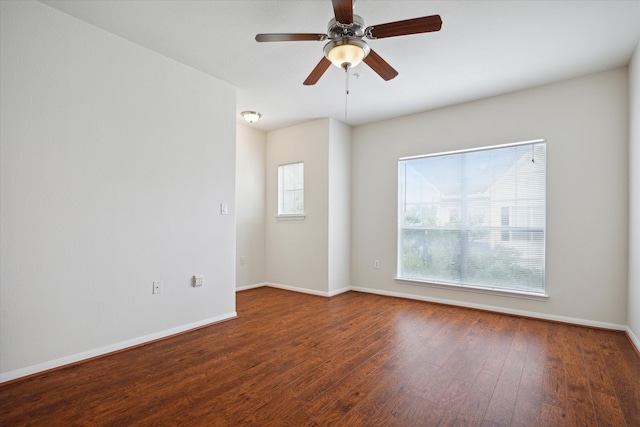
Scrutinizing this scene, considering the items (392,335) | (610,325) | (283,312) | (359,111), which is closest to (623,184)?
(610,325)

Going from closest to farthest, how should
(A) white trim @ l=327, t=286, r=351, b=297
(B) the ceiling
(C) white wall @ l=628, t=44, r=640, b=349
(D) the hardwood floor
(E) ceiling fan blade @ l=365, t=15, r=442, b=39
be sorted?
(D) the hardwood floor
(E) ceiling fan blade @ l=365, t=15, r=442, b=39
(B) the ceiling
(C) white wall @ l=628, t=44, r=640, b=349
(A) white trim @ l=327, t=286, r=351, b=297

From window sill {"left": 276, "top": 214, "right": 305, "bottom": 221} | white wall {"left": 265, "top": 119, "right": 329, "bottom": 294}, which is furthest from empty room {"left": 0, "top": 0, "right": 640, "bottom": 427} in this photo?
window sill {"left": 276, "top": 214, "right": 305, "bottom": 221}

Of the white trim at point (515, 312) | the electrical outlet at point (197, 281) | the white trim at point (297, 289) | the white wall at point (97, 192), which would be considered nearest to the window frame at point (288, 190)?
the white trim at point (297, 289)

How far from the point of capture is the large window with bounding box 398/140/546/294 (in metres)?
3.79

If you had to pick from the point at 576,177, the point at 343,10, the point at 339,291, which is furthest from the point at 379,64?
the point at 339,291

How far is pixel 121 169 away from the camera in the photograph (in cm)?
284

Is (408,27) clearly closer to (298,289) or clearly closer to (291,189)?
(291,189)

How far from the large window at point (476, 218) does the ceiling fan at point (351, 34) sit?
2.30 meters

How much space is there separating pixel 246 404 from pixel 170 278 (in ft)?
5.47

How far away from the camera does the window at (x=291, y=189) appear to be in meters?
5.33

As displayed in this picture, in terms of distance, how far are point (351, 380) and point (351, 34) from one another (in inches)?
94.9

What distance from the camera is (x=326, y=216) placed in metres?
4.89

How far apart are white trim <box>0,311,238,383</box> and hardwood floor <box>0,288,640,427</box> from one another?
0.23ft

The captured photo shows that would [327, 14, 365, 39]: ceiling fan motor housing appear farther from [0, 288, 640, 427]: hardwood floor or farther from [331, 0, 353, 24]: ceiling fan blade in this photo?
[0, 288, 640, 427]: hardwood floor
